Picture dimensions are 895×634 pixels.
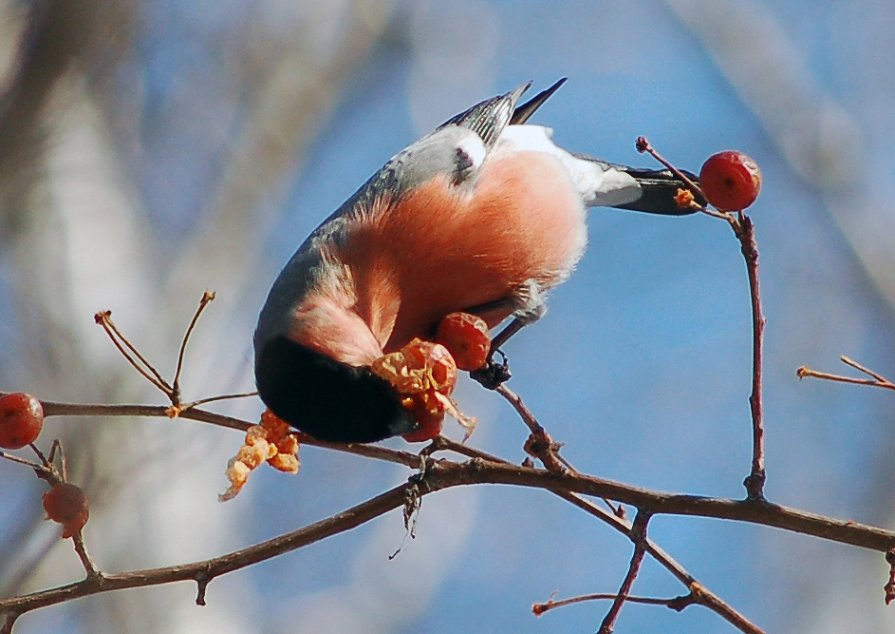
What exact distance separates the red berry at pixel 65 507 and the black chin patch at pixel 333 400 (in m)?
0.32

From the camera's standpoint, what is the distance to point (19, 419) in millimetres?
1440

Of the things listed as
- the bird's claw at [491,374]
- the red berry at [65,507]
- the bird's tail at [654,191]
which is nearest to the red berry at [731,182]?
the bird's claw at [491,374]

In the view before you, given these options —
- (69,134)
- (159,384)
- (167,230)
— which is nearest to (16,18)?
(69,134)

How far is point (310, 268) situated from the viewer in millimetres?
2107

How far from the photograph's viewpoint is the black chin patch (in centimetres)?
155

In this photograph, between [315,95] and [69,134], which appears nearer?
[69,134]

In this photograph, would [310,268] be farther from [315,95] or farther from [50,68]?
[315,95]

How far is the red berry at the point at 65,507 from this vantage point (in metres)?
1.38

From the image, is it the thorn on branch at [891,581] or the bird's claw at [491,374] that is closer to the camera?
the thorn on branch at [891,581]

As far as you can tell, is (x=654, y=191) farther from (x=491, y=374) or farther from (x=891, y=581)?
(x=891, y=581)

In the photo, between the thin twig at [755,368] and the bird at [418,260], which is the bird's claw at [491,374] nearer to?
the bird at [418,260]

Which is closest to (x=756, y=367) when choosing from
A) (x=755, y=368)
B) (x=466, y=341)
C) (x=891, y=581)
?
(x=755, y=368)

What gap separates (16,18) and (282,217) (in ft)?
4.10

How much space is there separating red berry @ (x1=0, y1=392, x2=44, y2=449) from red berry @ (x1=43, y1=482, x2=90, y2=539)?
0.10 m
